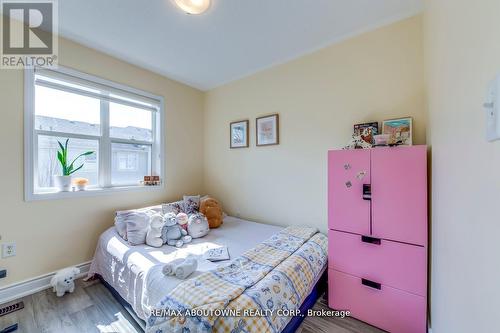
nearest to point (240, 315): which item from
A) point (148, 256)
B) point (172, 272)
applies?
point (172, 272)

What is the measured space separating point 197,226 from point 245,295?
3.93ft

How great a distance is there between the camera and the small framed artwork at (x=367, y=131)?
5.73 feet

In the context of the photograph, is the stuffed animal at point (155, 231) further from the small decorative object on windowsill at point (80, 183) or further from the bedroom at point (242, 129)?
the small decorative object on windowsill at point (80, 183)

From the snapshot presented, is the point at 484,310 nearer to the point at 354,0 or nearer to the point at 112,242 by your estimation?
the point at 354,0

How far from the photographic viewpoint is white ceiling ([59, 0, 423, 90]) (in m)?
1.64

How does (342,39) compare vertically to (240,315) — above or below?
above

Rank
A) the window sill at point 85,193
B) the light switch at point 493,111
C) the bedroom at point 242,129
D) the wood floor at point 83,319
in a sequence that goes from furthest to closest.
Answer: the window sill at point 85,193
the wood floor at point 83,319
the bedroom at point 242,129
the light switch at point 493,111

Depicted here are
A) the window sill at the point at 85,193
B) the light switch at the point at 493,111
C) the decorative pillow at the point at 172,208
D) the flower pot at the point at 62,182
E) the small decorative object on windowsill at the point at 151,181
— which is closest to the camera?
the light switch at the point at 493,111

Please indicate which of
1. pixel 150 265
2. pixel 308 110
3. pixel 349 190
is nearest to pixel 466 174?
pixel 349 190

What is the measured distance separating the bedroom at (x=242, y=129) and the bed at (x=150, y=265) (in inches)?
0.9

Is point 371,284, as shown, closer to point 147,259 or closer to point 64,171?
point 147,259

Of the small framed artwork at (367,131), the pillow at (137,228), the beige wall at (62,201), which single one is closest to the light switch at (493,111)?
the small framed artwork at (367,131)

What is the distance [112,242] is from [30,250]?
75cm

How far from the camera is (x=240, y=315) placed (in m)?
1.02
